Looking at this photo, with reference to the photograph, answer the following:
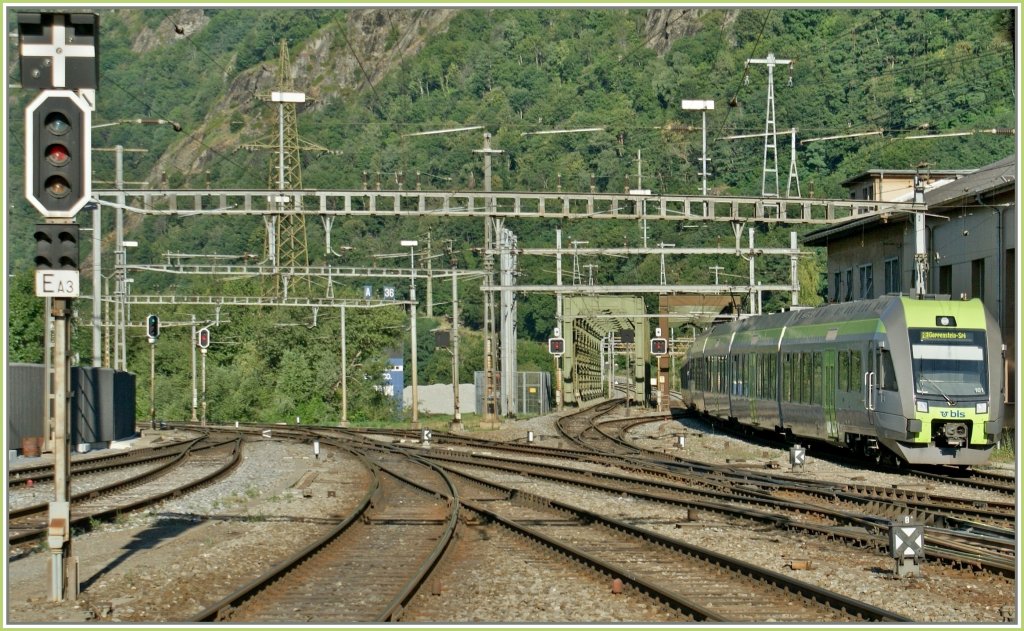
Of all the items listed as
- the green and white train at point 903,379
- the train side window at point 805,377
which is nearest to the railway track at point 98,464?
the train side window at point 805,377

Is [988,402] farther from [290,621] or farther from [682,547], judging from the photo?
[290,621]

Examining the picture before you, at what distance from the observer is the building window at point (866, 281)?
173 ft

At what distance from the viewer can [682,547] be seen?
1528 cm

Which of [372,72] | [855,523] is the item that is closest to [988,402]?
[855,523]

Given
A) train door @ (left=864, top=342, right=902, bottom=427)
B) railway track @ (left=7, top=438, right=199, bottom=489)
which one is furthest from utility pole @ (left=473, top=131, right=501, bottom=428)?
train door @ (left=864, top=342, right=902, bottom=427)

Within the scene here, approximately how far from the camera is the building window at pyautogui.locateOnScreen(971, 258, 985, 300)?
131 ft

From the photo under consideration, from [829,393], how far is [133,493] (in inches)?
581

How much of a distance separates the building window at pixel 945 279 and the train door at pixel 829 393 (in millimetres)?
13291

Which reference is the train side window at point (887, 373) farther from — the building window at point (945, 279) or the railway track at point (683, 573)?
the building window at point (945, 279)

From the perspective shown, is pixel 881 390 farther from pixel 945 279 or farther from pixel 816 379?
pixel 945 279

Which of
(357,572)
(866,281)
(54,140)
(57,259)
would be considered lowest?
(357,572)

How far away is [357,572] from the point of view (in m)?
14.2

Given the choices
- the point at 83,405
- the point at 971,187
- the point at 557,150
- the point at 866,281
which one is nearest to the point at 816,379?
the point at 971,187

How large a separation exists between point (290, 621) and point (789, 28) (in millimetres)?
112249
